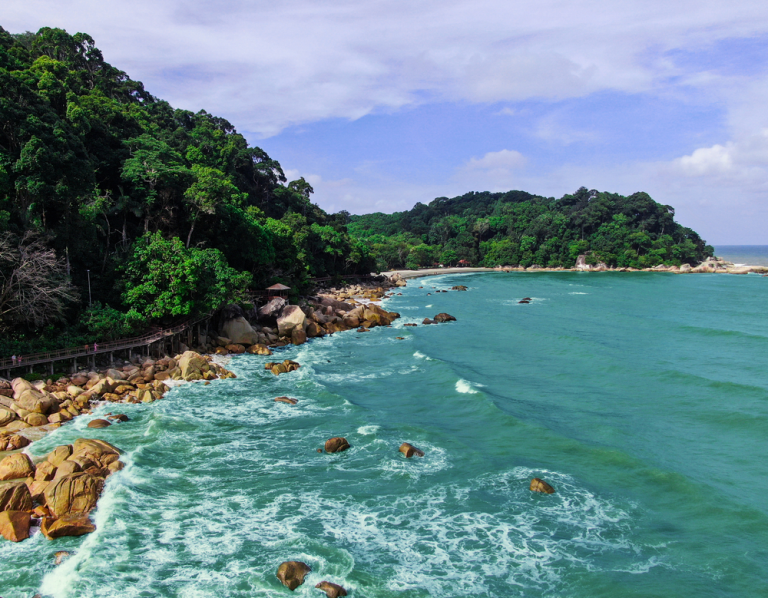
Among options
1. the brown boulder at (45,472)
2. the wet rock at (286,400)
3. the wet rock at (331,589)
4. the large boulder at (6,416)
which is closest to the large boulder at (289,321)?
the wet rock at (286,400)

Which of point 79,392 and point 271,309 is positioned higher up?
point 271,309

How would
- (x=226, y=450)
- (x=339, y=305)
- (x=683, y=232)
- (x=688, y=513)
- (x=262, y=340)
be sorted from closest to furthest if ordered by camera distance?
(x=688, y=513), (x=226, y=450), (x=262, y=340), (x=339, y=305), (x=683, y=232)

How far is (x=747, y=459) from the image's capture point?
18781 mm

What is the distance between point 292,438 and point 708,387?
21.7 meters

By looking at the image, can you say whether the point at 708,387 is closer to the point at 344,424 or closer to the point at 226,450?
the point at 344,424

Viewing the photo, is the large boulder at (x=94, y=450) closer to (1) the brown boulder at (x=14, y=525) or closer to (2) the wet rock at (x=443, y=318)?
(1) the brown boulder at (x=14, y=525)

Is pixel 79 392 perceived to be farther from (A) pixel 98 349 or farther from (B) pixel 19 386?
(A) pixel 98 349

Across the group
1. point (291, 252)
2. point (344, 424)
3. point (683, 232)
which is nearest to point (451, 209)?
point (683, 232)

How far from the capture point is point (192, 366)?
27.8 metres

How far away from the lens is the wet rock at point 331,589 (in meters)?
11.4

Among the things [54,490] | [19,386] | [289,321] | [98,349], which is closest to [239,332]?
[289,321]

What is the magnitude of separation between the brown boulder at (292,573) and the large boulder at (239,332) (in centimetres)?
2455

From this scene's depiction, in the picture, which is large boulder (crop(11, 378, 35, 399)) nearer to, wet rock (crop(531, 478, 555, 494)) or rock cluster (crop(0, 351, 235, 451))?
rock cluster (crop(0, 351, 235, 451))

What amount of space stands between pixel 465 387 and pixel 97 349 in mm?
19132
